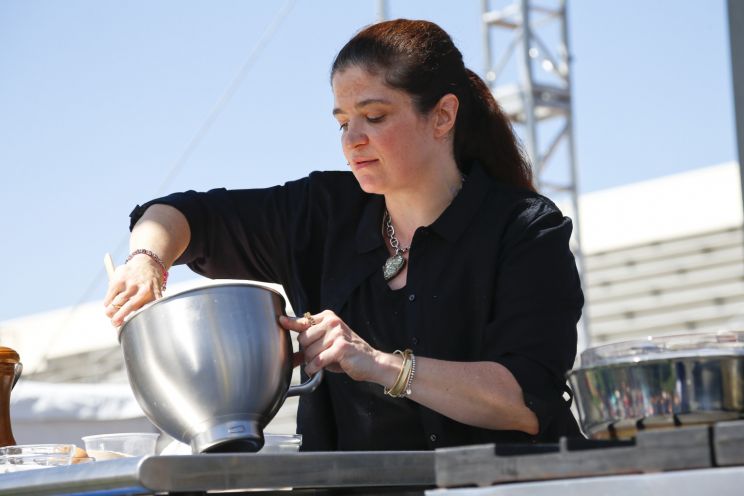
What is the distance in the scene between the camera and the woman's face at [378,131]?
5.47 feet

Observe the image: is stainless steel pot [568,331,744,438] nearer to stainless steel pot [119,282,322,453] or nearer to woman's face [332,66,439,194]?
stainless steel pot [119,282,322,453]

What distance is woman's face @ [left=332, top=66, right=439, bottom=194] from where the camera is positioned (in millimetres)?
1668

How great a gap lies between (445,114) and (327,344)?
0.60 m

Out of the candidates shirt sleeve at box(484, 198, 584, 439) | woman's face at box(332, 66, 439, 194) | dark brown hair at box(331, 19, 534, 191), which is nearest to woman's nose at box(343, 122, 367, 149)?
woman's face at box(332, 66, 439, 194)

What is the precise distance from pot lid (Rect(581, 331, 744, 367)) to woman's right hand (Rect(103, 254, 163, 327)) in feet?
2.13

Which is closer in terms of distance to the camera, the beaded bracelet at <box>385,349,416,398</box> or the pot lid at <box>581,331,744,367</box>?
the pot lid at <box>581,331,744,367</box>

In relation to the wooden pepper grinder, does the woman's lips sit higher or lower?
higher

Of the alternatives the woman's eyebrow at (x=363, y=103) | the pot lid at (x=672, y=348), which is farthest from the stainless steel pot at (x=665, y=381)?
the woman's eyebrow at (x=363, y=103)

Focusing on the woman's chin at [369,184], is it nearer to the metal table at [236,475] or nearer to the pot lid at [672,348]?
the metal table at [236,475]

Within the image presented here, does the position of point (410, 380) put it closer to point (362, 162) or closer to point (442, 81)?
point (362, 162)

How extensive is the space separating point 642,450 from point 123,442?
0.86 m

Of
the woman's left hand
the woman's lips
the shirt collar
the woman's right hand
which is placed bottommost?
the woman's left hand

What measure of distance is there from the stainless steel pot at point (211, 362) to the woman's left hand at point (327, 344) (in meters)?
0.04

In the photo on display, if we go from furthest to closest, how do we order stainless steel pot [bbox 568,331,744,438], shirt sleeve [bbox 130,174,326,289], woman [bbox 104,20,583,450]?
shirt sleeve [bbox 130,174,326,289] < woman [bbox 104,20,583,450] < stainless steel pot [bbox 568,331,744,438]
